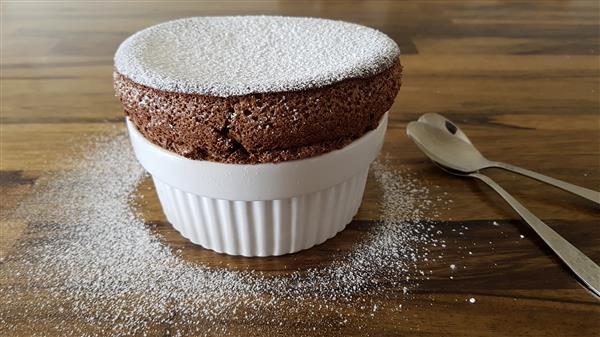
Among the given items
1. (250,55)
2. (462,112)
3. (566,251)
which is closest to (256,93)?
(250,55)

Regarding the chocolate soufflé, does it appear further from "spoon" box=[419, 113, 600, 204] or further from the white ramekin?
"spoon" box=[419, 113, 600, 204]

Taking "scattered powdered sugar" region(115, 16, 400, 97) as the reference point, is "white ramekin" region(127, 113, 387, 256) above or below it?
below

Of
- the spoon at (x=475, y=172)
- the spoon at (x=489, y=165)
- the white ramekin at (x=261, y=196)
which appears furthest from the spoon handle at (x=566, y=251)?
the white ramekin at (x=261, y=196)

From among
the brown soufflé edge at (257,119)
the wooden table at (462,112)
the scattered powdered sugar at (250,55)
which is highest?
the scattered powdered sugar at (250,55)

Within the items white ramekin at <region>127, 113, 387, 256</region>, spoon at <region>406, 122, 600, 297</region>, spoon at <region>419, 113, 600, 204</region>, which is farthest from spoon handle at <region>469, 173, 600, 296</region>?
white ramekin at <region>127, 113, 387, 256</region>

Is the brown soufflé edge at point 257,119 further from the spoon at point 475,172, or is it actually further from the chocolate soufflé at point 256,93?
the spoon at point 475,172

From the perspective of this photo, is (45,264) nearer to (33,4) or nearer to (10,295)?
(10,295)
